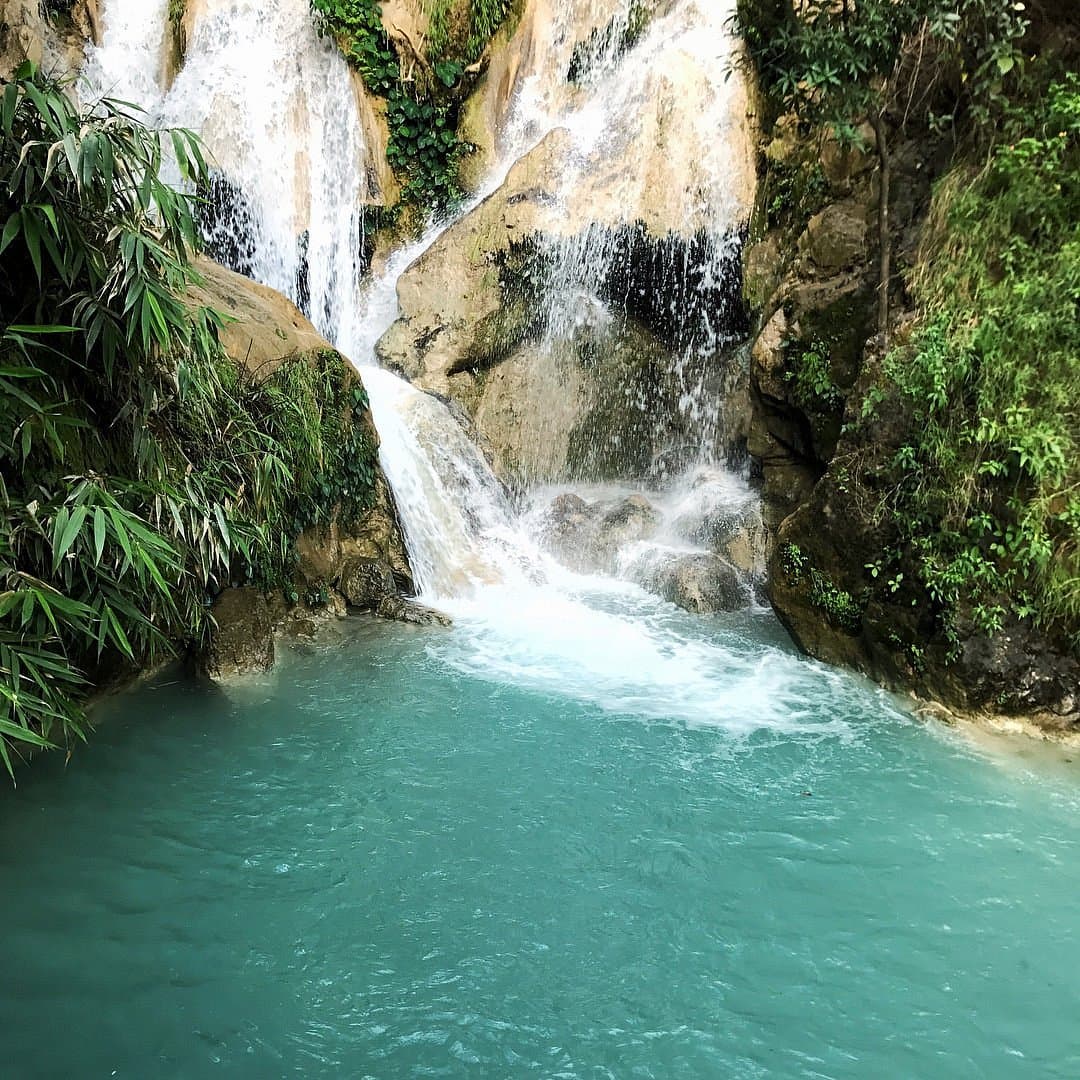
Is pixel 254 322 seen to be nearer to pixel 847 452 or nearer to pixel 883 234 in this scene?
pixel 847 452

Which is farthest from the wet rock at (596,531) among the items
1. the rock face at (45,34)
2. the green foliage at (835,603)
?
the rock face at (45,34)

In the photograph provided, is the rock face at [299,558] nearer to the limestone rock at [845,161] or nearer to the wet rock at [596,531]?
the wet rock at [596,531]

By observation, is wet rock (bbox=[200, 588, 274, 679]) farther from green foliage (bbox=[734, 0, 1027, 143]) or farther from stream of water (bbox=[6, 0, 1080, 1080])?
green foliage (bbox=[734, 0, 1027, 143])

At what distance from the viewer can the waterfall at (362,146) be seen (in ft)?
32.3

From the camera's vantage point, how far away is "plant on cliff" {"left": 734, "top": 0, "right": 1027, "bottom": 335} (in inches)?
223

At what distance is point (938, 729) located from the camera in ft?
18.4

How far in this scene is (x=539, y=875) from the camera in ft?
13.6

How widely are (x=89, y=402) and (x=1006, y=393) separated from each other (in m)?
5.72

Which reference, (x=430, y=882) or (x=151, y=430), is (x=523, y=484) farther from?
(x=430, y=882)

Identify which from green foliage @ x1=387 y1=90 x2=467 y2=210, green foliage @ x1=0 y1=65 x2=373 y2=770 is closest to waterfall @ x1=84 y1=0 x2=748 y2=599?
green foliage @ x1=387 y1=90 x2=467 y2=210

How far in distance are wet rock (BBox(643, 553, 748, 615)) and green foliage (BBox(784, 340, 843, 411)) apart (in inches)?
73.2

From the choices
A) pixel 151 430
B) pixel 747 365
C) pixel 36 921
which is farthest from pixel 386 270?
pixel 36 921

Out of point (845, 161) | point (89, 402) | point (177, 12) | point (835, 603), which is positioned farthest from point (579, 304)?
point (177, 12)

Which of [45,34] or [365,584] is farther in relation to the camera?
[45,34]
